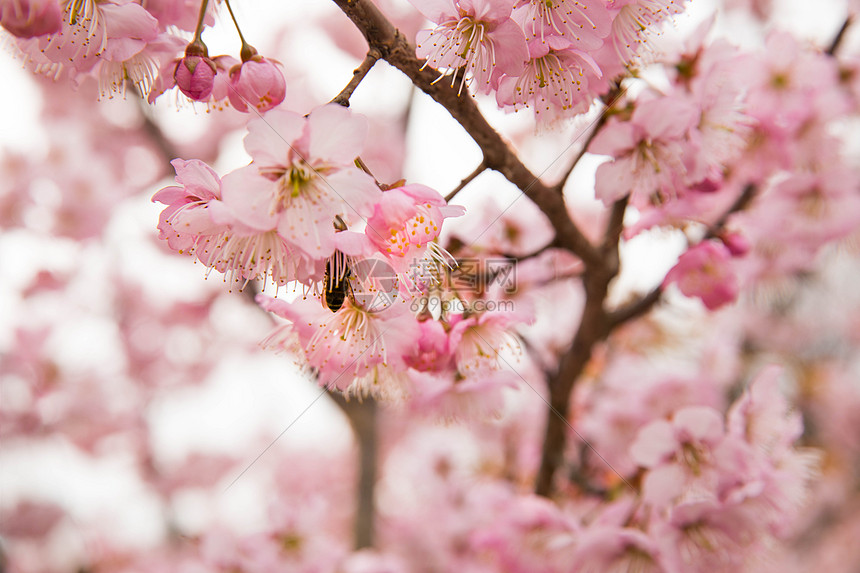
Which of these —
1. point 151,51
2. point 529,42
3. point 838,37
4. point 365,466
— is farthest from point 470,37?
point 365,466

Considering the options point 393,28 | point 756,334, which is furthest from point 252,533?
point 756,334

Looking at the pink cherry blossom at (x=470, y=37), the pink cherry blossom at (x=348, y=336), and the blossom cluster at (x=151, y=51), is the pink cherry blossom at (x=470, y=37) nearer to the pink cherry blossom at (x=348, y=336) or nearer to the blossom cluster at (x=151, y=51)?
the blossom cluster at (x=151, y=51)

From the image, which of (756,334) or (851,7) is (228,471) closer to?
(756,334)

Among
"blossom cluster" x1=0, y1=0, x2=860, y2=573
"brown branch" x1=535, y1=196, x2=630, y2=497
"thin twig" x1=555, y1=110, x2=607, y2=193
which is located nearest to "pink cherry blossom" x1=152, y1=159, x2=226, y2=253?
"blossom cluster" x1=0, y1=0, x2=860, y2=573

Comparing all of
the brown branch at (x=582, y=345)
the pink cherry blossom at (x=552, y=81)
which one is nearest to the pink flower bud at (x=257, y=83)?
the pink cherry blossom at (x=552, y=81)

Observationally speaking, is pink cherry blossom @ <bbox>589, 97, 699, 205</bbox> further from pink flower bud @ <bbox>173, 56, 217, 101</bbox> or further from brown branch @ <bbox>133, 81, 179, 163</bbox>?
brown branch @ <bbox>133, 81, 179, 163</bbox>
